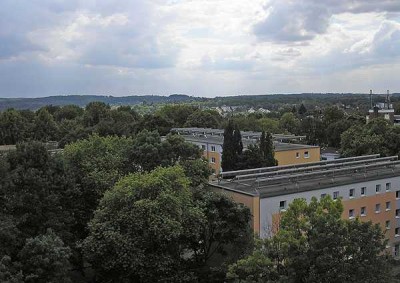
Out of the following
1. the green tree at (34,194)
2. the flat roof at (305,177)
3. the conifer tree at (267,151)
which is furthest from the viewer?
the conifer tree at (267,151)

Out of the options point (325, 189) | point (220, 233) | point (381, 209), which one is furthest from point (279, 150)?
point (220, 233)

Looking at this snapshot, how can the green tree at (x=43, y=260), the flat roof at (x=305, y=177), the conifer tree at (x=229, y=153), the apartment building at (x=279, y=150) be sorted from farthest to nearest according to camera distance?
the apartment building at (x=279, y=150) → the conifer tree at (x=229, y=153) → the flat roof at (x=305, y=177) → the green tree at (x=43, y=260)

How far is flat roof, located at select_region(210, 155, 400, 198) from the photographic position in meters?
35.3

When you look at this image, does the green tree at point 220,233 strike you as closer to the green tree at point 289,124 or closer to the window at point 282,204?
the window at point 282,204

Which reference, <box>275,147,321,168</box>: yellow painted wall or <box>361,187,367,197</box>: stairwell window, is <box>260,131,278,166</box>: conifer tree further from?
<box>361,187,367,197</box>: stairwell window

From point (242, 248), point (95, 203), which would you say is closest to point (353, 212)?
point (242, 248)

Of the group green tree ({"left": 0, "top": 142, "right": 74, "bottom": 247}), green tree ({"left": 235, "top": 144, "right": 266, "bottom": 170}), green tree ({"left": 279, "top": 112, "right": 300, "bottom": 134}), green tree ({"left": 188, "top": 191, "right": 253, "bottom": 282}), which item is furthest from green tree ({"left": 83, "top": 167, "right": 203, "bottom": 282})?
green tree ({"left": 279, "top": 112, "right": 300, "bottom": 134})

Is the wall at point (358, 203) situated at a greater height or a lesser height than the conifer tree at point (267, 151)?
lesser

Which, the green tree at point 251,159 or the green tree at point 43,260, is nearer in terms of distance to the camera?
the green tree at point 43,260

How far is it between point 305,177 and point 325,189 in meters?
2.46

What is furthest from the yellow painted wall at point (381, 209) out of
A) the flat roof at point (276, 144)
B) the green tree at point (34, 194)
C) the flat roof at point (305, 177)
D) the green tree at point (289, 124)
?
the green tree at point (289, 124)

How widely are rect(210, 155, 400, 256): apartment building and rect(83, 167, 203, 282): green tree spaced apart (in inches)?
243

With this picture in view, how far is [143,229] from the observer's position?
2752cm

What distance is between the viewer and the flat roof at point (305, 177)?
1390 inches
